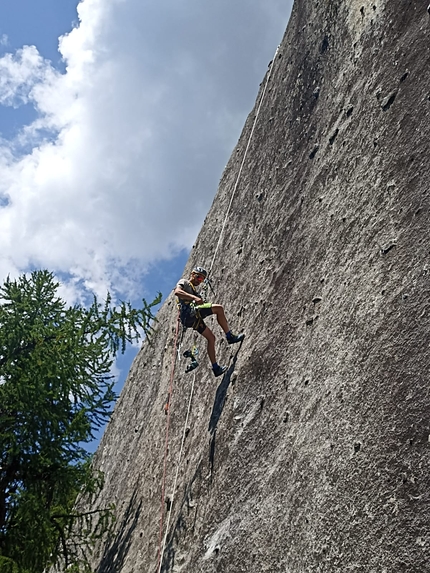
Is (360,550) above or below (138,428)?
below

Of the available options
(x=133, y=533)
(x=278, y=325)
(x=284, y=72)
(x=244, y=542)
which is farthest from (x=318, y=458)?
(x=284, y=72)

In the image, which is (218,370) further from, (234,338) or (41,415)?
(41,415)

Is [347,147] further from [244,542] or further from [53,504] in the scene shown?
[53,504]

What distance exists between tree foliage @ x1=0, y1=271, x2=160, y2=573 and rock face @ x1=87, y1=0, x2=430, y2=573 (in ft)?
4.55

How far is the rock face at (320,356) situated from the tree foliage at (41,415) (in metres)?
1.39

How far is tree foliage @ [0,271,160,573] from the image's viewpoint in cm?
924

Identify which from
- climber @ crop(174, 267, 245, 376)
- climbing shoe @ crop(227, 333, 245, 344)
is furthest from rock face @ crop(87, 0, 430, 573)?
climber @ crop(174, 267, 245, 376)

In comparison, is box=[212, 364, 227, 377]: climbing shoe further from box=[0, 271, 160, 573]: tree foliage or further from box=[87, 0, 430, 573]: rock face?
box=[0, 271, 160, 573]: tree foliage

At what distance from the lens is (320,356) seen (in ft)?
21.8

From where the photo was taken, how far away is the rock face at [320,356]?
5.10 meters

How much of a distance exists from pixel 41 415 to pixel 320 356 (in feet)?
17.9

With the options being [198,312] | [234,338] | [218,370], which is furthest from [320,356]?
[198,312]

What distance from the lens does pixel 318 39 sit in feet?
36.2

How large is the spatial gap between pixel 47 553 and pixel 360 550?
6735mm
